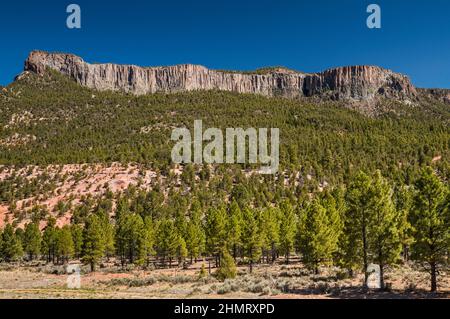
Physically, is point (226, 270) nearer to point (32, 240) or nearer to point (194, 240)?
point (194, 240)

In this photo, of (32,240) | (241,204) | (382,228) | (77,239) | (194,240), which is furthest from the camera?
(241,204)

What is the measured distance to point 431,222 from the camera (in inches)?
1286

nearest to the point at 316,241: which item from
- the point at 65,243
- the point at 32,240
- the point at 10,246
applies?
the point at 65,243

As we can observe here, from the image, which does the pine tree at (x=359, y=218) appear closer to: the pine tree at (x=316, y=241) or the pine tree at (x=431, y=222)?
the pine tree at (x=431, y=222)

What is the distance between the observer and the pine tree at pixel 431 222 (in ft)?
107

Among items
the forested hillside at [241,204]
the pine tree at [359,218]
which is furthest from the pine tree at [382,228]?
the pine tree at [359,218]

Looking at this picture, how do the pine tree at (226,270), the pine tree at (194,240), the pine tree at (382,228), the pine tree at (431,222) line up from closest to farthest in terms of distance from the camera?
the pine tree at (431,222) < the pine tree at (382,228) < the pine tree at (226,270) < the pine tree at (194,240)

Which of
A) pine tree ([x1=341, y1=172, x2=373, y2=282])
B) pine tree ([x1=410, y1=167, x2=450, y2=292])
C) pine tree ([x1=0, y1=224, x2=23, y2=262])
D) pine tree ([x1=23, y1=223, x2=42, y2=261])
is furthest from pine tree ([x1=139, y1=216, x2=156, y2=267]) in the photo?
pine tree ([x1=410, y1=167, x2=450, y2=292])

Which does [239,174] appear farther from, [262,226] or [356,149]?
[262,226]

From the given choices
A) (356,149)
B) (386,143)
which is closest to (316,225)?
(356,149)

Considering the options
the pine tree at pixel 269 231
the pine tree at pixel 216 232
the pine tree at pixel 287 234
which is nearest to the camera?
the pine tree at pixel 216 232

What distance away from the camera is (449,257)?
108ft

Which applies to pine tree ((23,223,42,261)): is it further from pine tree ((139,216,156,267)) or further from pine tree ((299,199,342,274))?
pine tree ((299,199,342,274))

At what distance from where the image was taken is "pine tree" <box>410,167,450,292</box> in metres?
32.7
